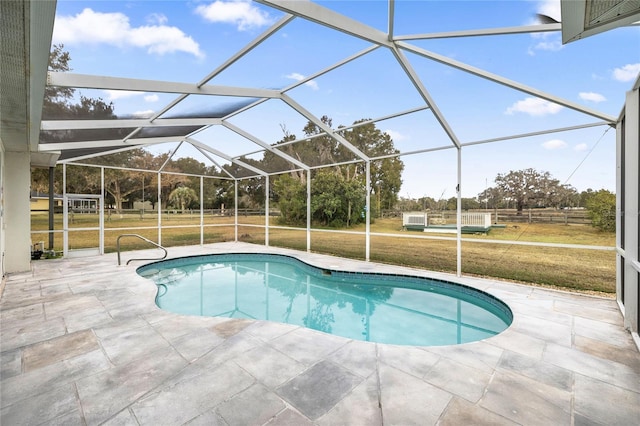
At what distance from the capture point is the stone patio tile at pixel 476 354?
277cm

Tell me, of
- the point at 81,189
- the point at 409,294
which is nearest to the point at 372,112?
the point at 409,294

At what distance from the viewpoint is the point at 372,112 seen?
6547 mm

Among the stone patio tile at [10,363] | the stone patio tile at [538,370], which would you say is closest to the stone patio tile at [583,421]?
the stone patio tile at [538,370]

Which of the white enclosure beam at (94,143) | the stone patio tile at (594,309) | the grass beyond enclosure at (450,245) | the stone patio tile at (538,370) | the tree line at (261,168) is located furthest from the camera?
the white enclosure beam at (94,143)

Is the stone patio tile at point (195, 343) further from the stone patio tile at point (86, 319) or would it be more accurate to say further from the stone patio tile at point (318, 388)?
the stone patio tile at point (86, 319)

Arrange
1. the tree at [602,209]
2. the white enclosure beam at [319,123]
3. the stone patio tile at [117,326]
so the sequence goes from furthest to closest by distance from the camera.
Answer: the white enclosure beam at [319,123], the tree at [602,209], the stone patio tile at [117,326]

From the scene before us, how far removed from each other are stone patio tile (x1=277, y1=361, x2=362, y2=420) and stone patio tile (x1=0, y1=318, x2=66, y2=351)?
3.13 meters

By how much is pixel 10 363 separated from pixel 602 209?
358 inches

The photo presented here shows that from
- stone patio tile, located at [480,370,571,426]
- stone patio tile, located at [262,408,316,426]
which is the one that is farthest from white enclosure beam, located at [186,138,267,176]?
stone patio tile, located at [480,370,571,426]

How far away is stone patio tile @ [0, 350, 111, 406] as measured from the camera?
234 centimetres

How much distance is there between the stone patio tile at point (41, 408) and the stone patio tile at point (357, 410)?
1.93 m

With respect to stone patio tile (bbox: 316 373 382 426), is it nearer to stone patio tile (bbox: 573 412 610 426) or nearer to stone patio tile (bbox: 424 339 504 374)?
stone patio tile (bbox: 424 339 504 374)

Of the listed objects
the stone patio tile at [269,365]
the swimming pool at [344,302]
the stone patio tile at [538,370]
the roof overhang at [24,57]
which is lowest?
the swimming pool at [344,302]

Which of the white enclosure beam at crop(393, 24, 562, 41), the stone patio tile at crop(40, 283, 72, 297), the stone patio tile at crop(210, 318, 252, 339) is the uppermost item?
the white enclosure beam at crop(393, 24, 562, 41)
